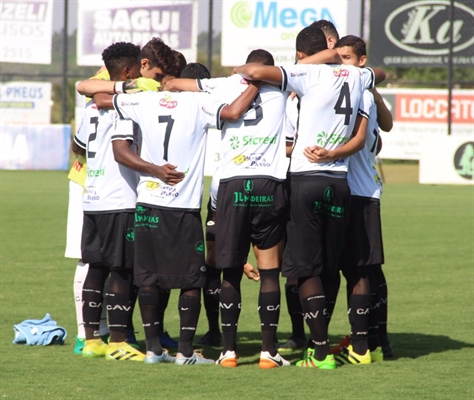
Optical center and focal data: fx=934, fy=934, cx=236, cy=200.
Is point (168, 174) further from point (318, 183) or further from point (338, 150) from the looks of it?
point (338, 150)

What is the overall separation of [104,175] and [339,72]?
1.78 m

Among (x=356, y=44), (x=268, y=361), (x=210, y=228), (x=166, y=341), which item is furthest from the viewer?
(x=166, y=341)

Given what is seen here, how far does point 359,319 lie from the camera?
21.1 ft

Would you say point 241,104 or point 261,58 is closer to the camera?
point 241,104

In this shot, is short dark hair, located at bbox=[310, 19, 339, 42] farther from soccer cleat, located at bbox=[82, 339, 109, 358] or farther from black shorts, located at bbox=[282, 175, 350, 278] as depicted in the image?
soccer cleat, located at bbox=[82, 339, 109, 358]

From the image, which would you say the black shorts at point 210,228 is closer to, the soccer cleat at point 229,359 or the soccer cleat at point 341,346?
the soccer cleat at point 229,359

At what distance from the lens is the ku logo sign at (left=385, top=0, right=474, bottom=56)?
94.7 ft

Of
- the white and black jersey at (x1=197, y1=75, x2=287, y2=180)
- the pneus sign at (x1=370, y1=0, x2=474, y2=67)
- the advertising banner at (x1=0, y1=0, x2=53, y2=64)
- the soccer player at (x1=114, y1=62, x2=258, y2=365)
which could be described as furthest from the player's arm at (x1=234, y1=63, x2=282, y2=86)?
the advertising banner at (x1=0, y1=0, x2=53, y2=64)

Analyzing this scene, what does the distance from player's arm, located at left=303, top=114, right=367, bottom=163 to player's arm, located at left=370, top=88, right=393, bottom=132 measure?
0.46m

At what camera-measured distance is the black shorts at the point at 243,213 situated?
614cm

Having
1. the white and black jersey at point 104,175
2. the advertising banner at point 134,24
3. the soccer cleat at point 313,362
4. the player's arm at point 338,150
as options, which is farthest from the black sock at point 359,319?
the advertising banner at point 134,24

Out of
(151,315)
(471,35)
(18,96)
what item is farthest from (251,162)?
(18,96)

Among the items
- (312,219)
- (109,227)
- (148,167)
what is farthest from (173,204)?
(312,219)

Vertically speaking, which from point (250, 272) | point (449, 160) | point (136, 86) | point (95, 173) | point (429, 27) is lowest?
point (250, 272)
